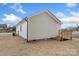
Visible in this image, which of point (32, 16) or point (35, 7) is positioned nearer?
point (35, 7)

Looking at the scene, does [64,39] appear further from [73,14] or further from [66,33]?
[73,14]

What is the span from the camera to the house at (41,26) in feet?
38.2

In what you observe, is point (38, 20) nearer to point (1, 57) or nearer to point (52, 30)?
point (52, 30)

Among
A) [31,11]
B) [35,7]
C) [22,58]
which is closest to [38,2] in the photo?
[35,7]

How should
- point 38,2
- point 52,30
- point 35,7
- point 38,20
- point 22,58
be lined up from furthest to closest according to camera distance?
1. point 52,30
2. point 38,20
3. point 35,7
4. point 38,2
5. point 22,58

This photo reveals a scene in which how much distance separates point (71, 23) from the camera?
34.4 feet

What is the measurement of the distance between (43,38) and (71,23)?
2.72 metres

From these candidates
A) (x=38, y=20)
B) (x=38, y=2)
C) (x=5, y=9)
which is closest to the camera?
(x=38, y=2)

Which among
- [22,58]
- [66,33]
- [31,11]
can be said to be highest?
[31,11]

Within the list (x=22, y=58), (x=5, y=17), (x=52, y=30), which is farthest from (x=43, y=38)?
(x=22, y=58)

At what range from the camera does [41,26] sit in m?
12.2

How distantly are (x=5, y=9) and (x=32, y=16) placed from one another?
1915mm

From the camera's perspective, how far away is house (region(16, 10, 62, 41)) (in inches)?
459

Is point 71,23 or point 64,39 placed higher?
point 71,23
